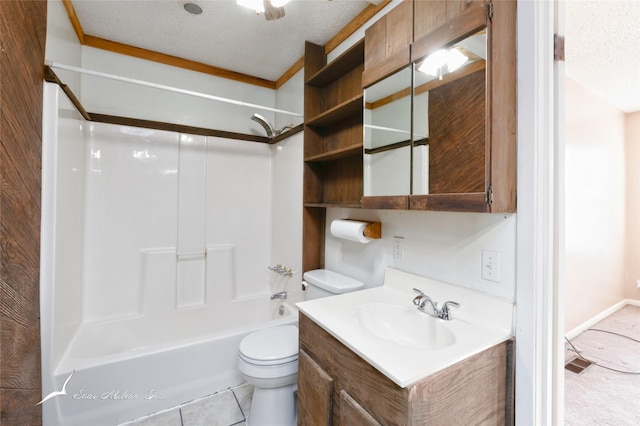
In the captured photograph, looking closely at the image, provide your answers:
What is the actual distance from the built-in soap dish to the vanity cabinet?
171 cm

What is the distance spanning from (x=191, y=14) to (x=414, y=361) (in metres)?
2.39

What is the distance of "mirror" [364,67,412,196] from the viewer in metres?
1.26

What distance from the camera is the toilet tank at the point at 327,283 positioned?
1.66 metres

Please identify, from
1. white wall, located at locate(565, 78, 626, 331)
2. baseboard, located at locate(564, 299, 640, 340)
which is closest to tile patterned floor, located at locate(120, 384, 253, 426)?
white wall, located at locate(565, 78, 626, 331)

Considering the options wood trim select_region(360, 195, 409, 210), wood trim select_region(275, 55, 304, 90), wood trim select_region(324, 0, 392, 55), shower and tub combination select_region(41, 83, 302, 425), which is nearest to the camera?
wood trim select_region(360, 195, 409, 210)

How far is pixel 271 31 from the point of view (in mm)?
2039

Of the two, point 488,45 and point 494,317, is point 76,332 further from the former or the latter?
point 488,45

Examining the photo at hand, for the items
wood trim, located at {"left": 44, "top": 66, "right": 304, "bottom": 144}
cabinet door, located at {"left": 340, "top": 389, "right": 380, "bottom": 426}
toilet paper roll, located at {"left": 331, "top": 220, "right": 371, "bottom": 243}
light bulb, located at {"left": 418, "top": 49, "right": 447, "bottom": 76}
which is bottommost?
cabinet door, located at {"left": 340, "top": 389, "right": 380, "bottom": 426}

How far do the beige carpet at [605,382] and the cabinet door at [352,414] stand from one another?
1.54 meters

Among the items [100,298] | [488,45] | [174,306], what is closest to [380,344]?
[488,45]

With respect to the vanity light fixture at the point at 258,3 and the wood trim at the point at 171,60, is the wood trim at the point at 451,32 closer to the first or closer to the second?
the vanity light fixture at the point at 258,3

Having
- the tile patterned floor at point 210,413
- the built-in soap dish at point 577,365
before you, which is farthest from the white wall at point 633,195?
the tile patterned floor at point 210,413

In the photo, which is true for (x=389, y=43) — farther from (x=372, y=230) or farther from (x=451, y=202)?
(x=372, y=230)

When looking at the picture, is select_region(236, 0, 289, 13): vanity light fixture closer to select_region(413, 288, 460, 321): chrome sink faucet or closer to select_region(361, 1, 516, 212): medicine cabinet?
select_region(361, 1, 516, 212): medicine cabinet
